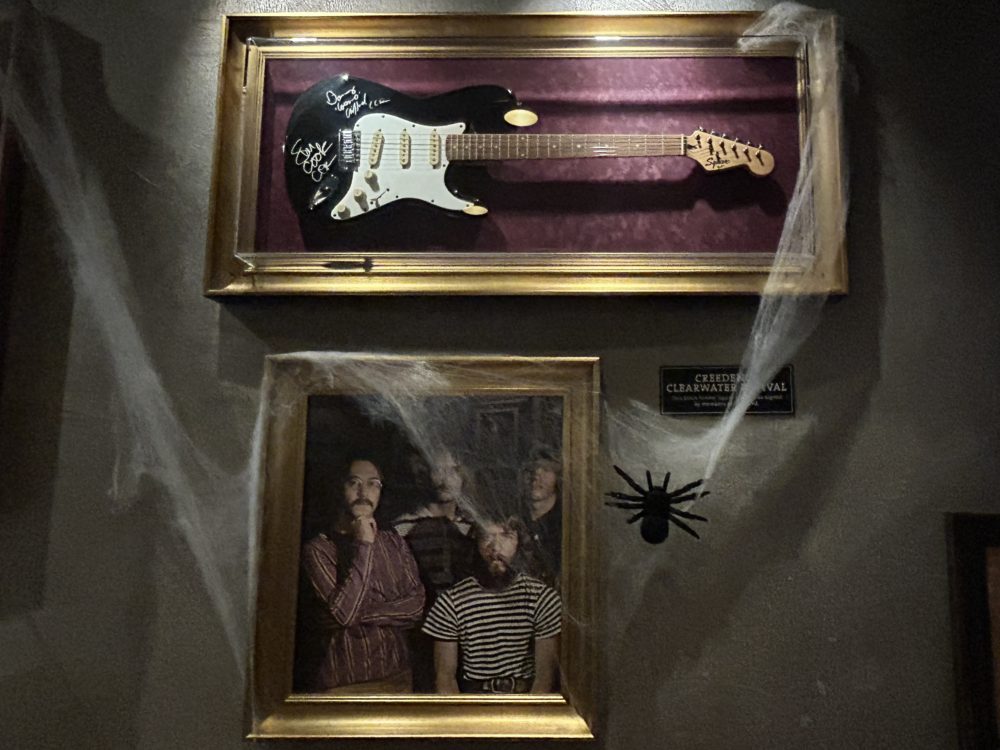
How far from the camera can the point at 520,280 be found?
4.22ft

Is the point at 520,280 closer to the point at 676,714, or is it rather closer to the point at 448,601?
the point at 448,601

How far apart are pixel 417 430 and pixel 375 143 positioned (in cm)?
47

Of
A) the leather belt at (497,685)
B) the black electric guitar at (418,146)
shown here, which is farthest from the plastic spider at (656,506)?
the black electric guitar at (418,146)

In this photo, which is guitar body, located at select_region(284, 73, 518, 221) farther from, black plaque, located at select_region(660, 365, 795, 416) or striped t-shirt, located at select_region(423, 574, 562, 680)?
striped t-shirt, located at select_region(423, 574, 562, 680)

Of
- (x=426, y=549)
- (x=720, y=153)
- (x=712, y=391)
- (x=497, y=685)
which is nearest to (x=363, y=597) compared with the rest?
(x=426, y=549)

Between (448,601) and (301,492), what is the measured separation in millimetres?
281

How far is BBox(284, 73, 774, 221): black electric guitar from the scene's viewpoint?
4.24 ft

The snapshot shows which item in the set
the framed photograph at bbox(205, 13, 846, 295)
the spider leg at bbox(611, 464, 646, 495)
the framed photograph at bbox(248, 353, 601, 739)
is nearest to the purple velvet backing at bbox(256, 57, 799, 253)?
the framed photograph at bbox(205, 13, 846, 295)

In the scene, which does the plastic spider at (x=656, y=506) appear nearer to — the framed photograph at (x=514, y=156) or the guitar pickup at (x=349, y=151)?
the framed photograph at (x=514, y=156)

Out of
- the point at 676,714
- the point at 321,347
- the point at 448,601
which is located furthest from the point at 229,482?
the point at 676,714

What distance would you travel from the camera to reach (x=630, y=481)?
120cm

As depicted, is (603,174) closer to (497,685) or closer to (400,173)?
(400,173)

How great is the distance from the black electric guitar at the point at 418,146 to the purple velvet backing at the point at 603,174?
29 millimetres

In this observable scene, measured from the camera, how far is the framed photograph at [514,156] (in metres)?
1.29
